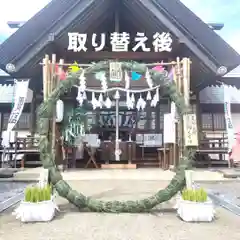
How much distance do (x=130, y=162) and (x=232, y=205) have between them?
23.9 feet

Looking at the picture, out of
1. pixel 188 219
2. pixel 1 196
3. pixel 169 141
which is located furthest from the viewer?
pixel 169 141

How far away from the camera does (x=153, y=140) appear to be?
13375mm

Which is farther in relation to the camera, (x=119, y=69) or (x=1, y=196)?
(x=1, y=196)

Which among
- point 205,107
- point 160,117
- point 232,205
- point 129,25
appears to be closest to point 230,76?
point 205,107

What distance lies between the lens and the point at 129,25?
42.8 feet

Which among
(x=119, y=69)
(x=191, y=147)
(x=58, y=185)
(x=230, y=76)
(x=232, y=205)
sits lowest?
(x=232, y=205)

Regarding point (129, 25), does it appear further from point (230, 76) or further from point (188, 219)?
point (188, 219)

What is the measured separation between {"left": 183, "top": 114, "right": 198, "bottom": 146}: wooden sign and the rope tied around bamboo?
0.12 metres

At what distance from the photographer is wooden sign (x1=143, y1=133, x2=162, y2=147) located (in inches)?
525

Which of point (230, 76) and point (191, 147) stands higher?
point (230, 76)

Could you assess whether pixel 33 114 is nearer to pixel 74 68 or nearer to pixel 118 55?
pixel 118 55

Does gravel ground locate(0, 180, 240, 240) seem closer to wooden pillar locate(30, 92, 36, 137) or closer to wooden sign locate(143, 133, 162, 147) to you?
wooden sign locate(143, 133, 162, 147)

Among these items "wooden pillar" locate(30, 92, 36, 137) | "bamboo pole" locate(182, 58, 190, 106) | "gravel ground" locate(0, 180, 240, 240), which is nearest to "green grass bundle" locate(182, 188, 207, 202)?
"gravel ground" locate(0, 180, 240, 240)

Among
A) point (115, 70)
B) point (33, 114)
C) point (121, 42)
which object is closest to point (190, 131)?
point (115, 70)
